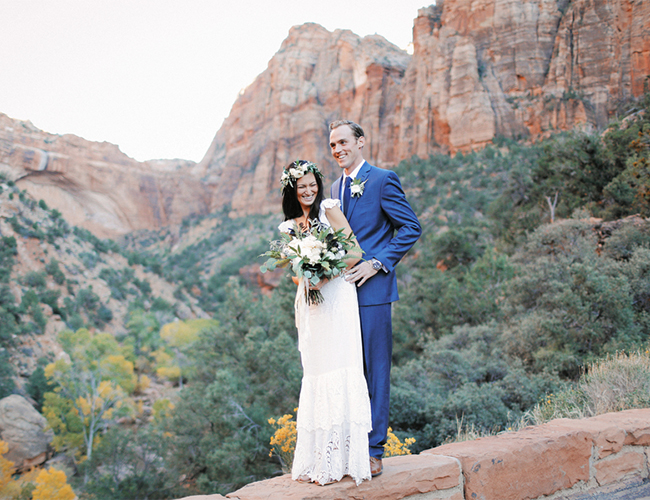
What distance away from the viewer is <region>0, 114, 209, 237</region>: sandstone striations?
64062mm

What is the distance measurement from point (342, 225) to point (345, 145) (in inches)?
20.5

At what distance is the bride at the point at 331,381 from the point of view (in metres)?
2.42

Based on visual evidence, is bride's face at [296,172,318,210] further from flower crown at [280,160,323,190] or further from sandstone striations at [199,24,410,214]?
sandstone striations at [199,24,410,214]

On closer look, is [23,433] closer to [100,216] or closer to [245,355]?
[245,355]

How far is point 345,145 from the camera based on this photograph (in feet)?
8.89

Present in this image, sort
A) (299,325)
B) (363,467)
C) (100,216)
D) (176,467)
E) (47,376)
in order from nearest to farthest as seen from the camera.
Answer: (363,467), (299,325), (176,467), (47,376), (100,216)

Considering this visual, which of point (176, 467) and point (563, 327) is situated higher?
point (563, 327)

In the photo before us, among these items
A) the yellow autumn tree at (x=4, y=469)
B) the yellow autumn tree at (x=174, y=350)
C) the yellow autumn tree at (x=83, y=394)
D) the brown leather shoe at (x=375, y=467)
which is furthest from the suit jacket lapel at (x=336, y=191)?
the yellow autumn tree at (x=174, y=350)

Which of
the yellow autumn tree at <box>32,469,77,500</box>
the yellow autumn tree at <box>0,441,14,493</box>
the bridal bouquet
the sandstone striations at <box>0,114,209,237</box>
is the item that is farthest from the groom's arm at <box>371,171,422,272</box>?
the sandstone striations at <box>0,114,209,237</box>

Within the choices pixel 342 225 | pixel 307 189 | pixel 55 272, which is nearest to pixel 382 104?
pixel 55 272

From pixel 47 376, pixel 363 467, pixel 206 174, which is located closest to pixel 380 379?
pixel 363 467

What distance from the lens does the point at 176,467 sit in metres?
12.3

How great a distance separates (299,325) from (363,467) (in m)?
0.81

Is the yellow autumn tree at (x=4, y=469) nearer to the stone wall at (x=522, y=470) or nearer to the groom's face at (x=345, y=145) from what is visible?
the stone wall at (x=522, y=470)
